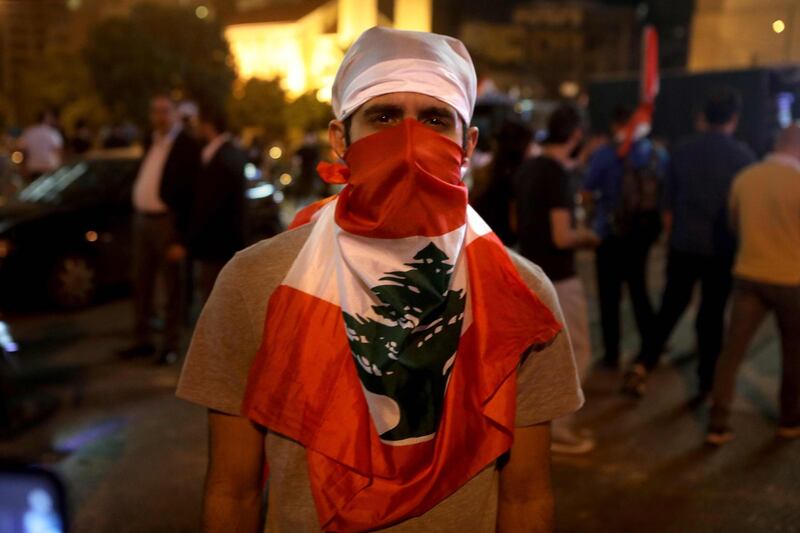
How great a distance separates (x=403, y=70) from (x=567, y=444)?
404 centimetres

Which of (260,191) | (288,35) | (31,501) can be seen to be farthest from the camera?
(288,35)

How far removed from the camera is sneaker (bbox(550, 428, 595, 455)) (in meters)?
5.37

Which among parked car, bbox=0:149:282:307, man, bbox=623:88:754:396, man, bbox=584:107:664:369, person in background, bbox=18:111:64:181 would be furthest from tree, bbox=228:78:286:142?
man, bbox=623:88:754:396

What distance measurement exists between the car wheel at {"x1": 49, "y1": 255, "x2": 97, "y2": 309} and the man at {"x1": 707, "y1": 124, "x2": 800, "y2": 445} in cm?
645

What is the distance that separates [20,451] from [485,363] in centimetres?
438

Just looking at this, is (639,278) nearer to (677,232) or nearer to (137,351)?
(677,232)

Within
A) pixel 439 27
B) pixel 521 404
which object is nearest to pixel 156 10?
pixel 439 27

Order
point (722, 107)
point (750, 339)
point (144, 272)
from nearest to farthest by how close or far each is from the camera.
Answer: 1. point (750, 339)
2. point (722, 107)
3. point (144, 272)

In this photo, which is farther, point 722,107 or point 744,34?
point 744,34

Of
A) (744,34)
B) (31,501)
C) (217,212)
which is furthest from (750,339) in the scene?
(744,34)

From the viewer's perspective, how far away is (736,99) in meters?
6.12

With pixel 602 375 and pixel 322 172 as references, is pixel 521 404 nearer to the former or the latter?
pixel 322 172

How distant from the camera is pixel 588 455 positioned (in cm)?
536

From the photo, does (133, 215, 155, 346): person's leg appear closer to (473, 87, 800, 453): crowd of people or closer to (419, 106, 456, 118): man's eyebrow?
(473, 87, 800, 453): crowd of people
